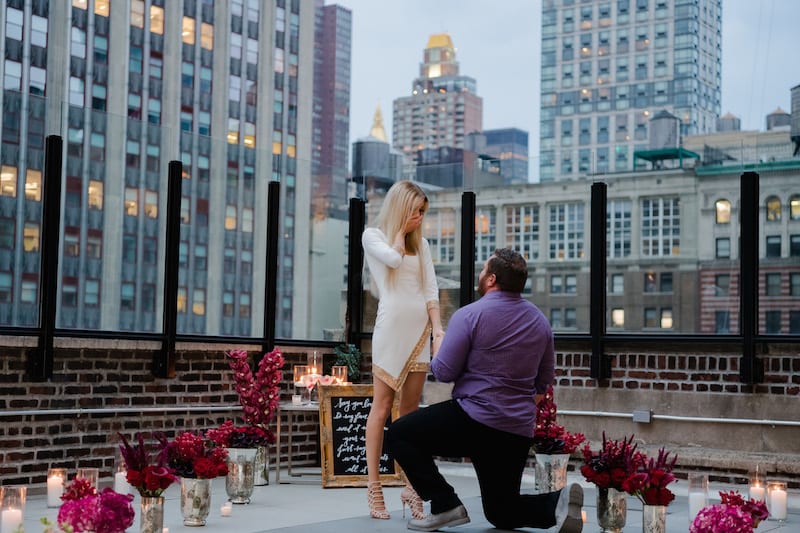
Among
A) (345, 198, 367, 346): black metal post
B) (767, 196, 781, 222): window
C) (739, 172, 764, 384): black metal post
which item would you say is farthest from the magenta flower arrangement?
(767, 196, 781, 222): window

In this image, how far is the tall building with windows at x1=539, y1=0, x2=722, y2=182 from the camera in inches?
5827

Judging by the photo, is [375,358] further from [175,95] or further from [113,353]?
[175,95]

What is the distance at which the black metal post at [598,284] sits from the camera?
845cm

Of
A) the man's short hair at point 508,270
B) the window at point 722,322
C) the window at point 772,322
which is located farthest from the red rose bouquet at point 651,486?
the window at point 722,322

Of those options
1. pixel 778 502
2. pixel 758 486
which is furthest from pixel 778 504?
pixel 758 486

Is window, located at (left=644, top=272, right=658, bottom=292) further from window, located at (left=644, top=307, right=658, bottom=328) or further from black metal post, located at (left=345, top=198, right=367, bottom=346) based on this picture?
black metal post, located at (left=345, top=198, right=367, bottom=346)

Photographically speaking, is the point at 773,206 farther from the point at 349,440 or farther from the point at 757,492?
the point at 349,440

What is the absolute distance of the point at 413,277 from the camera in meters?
6.34

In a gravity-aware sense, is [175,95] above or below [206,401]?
above

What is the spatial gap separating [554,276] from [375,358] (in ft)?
11.3

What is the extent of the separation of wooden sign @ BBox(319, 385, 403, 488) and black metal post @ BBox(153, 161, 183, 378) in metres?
1.14

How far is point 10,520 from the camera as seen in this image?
194 inches

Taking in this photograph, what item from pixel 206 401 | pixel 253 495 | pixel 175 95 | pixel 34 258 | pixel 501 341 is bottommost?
pixel 253 495

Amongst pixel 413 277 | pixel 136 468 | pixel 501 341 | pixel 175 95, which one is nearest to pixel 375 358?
pixel 413 277
